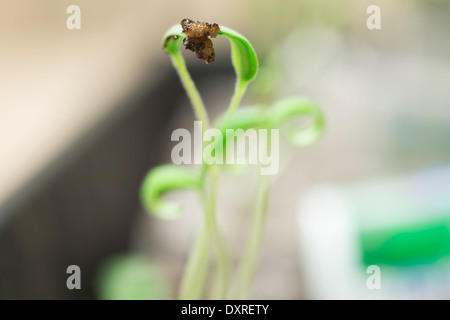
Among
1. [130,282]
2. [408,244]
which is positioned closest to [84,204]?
[130,282]

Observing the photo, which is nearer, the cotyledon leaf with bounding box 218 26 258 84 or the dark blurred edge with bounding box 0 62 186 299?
the cotyledon leaf with bounding box 218 26 258 84

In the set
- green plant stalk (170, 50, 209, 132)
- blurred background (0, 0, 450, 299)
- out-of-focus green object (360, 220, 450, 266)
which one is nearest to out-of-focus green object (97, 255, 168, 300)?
blurred background (0, 0, 450, 299)

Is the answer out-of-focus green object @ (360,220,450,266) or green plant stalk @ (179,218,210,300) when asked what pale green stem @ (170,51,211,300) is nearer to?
green plant stalk @ (179,218,210,300)

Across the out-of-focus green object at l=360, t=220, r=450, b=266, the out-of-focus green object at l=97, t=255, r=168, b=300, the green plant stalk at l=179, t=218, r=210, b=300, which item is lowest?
the out-of-focus green object at l=97, t=255, r=168, b=300

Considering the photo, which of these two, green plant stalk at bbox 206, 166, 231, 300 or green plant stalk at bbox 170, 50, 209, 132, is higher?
green plant stalk at bbox 170, 50, 209, 132

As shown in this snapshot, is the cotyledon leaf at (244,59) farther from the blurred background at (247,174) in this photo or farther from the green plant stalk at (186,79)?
the blurred background at (247,174)

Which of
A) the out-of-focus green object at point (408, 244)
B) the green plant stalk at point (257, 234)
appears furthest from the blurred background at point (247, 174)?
the green plant stalk at point (257, 234)

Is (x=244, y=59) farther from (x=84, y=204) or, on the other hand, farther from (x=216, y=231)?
(x=84, y=204)
